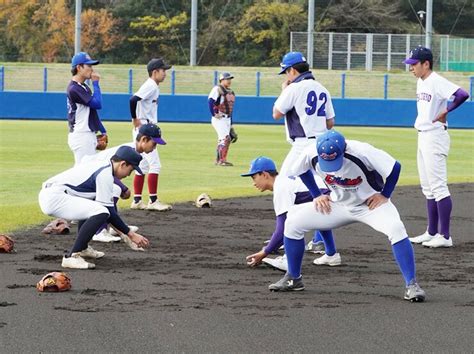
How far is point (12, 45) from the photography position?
60406 mm

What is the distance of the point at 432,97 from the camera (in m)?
11.6

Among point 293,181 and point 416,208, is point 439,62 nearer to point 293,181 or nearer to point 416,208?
point 416,208

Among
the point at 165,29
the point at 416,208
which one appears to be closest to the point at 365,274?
the point at 416,208

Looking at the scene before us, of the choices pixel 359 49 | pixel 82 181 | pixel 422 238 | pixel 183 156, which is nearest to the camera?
pixel 82 181

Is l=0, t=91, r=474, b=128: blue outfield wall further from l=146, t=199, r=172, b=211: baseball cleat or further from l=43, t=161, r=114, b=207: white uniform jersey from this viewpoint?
l=43, t=161, r=114, b=207: white uniform jersey

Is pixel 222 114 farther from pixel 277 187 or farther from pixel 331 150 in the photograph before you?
pixel 331 150

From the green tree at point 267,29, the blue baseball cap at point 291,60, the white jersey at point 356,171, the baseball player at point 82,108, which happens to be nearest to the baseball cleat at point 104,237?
the baseball player at point 82,108

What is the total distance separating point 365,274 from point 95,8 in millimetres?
55116

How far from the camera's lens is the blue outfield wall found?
3969cm

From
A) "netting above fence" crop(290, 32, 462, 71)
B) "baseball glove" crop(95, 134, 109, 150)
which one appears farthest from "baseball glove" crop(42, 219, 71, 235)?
"netting above fence" crop(290, 32, 462, 71)

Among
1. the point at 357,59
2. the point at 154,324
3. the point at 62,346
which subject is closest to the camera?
the point at 62,346

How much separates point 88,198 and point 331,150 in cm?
313

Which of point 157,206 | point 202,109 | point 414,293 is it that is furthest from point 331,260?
point 202,109

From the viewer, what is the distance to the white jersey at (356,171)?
811cm
